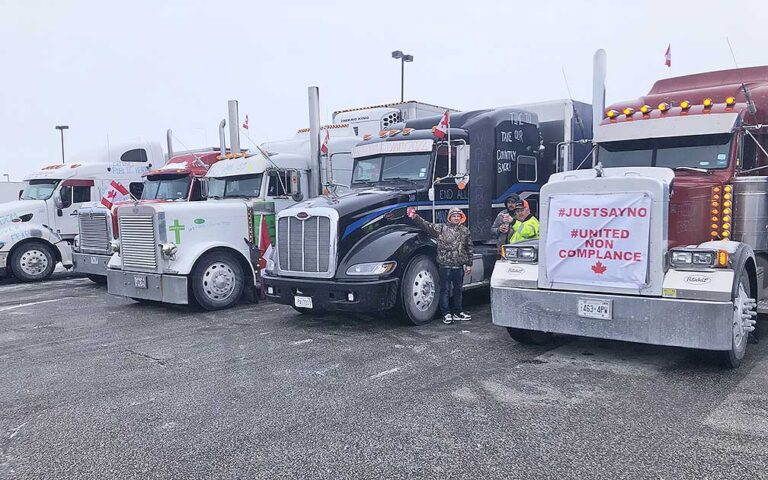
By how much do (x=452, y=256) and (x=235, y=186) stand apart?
4.77 metres

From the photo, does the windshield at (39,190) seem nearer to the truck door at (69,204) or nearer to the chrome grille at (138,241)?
the truck door at (69,204)

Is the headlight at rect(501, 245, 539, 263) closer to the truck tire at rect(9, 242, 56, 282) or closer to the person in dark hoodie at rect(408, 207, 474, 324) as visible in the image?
the person in dark hoodie at rect(408, 207, 474, 324)

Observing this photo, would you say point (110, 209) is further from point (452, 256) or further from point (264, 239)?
point (452, 256)

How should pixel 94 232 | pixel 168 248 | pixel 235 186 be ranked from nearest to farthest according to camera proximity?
pixel 168 248 → pixel 235 186 → pixel 94 232

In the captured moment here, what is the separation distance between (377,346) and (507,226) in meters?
3.09

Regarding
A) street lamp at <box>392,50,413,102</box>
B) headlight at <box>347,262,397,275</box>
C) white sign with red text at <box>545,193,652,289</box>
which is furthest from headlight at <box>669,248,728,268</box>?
street lamp at <box>392,50,413,102</box>

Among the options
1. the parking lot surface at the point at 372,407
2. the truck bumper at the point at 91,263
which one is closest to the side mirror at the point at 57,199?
the truck bumper at the point at 91,263

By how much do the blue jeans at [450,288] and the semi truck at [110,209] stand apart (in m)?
5.92

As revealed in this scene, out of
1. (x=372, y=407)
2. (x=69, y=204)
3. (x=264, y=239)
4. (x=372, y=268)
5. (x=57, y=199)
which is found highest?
(x=57, y=199)

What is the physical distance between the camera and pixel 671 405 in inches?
195

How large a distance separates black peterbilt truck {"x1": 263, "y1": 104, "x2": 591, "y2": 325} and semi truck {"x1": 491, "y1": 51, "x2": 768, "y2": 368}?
1708 mm

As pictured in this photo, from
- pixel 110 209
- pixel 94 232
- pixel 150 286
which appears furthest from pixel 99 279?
pixel 150 286

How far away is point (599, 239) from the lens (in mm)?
6047

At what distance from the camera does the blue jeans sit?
8297 mm
